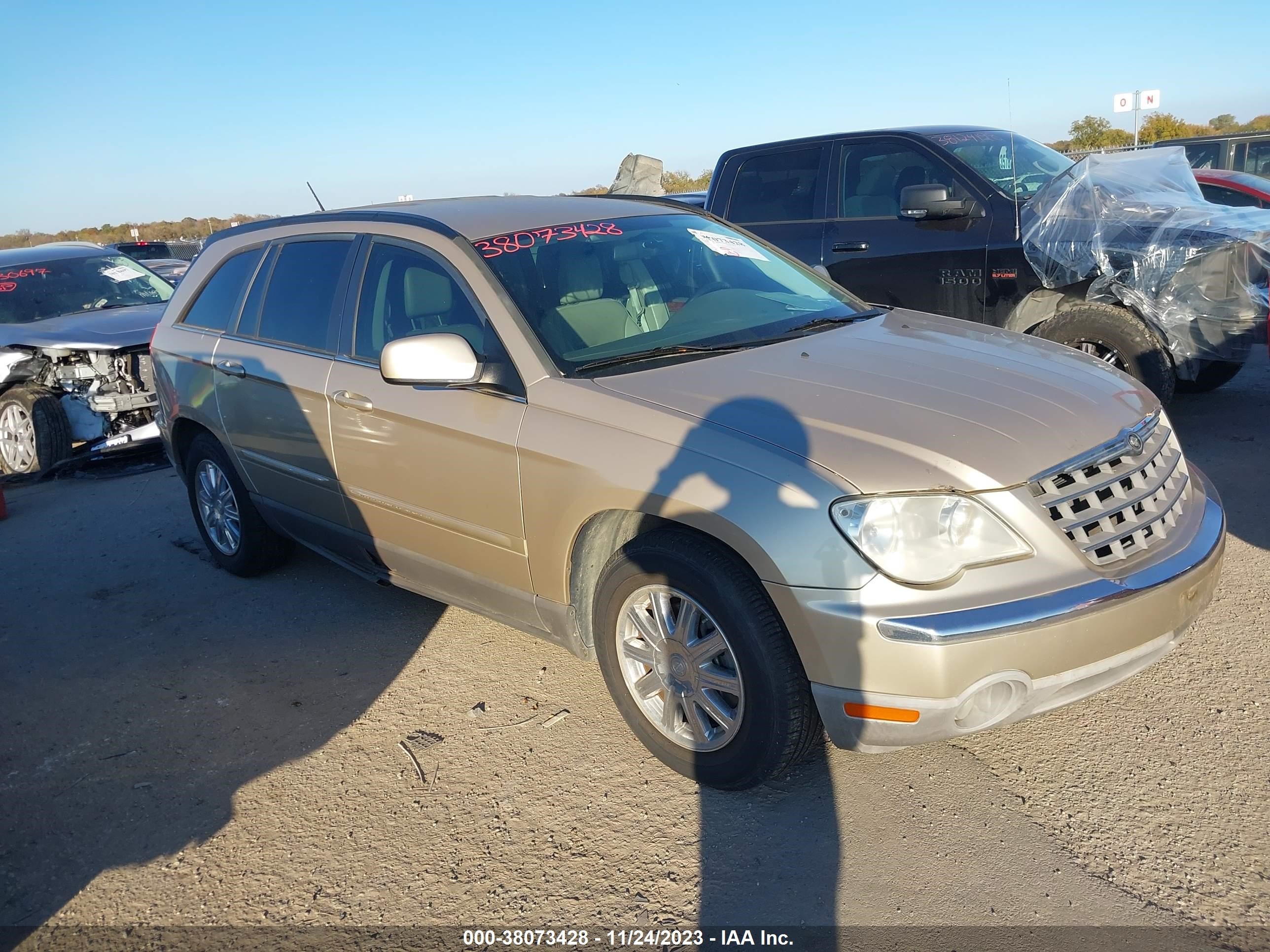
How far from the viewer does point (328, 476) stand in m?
4.42

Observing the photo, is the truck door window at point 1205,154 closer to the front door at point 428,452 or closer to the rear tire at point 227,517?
the front door at point 428,452

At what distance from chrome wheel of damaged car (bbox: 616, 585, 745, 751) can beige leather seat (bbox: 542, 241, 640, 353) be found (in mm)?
1017

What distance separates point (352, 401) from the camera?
4.14 meters

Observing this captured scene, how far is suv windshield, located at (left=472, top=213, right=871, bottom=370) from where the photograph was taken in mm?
3721

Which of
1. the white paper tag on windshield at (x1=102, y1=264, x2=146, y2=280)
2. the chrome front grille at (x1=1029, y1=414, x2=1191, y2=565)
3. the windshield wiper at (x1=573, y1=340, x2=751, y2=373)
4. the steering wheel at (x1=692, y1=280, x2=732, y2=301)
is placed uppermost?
the white paper tag on windshield at (x1=102, y1=264, x2=146, y2=280)

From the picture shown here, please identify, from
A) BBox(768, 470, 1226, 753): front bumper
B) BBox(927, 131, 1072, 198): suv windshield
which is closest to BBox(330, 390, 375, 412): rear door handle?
BBox(768, 470, 1226, 753): front bumper

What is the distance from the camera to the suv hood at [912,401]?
2785 millimetres

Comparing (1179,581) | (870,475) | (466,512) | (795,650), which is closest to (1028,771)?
(1179,581)

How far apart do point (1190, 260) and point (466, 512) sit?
4586mm

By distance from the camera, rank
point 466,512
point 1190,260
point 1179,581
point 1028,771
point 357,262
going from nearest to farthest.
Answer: point 1179,581 < point 1028,771 < point 466,512 < point 357,262 < point 1190,260

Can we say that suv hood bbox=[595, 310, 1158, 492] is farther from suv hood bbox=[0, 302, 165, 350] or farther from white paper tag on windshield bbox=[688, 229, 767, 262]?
suv hood bbox=[0, 302, 165, 350]

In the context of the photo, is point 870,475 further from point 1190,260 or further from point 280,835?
point 1190,260

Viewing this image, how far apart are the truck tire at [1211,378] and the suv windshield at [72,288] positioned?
838 cm

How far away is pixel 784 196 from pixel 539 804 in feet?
18.2
